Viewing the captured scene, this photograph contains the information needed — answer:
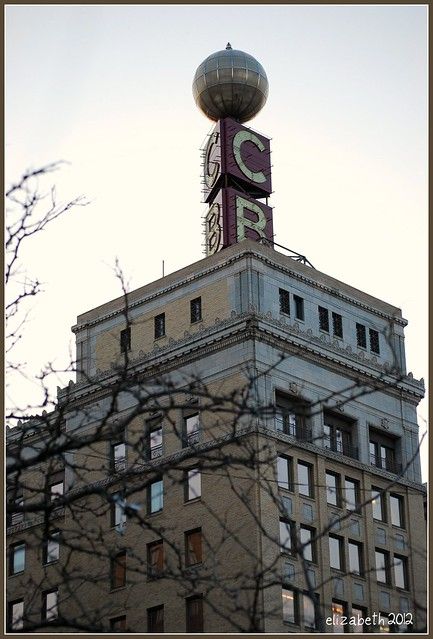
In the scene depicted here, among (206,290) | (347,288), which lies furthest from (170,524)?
(347,288)

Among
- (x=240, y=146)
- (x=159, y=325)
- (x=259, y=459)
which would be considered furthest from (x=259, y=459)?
(x=240, y=146)

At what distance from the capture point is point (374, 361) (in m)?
67.8

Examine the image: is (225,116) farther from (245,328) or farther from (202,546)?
(202,546)

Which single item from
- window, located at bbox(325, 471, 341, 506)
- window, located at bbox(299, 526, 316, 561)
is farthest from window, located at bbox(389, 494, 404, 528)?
window, located at bbox(299, 526, 316, 561)

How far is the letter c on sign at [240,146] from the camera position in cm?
8044

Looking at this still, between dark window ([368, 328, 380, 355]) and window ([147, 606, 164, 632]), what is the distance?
17.2 metres

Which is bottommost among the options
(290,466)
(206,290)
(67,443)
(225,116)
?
(67,443)

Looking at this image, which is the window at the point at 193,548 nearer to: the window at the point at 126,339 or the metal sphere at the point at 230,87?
the window at the point at 126,339

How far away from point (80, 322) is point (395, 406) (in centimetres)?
1629

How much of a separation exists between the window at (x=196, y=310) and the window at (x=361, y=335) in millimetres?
8466

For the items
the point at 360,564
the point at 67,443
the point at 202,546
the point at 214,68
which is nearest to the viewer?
the point at 67,443

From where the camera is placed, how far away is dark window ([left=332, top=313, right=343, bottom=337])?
66625 millimetres

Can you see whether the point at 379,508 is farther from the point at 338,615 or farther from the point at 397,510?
the point at 338,615

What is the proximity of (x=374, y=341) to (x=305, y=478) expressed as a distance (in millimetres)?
10240
